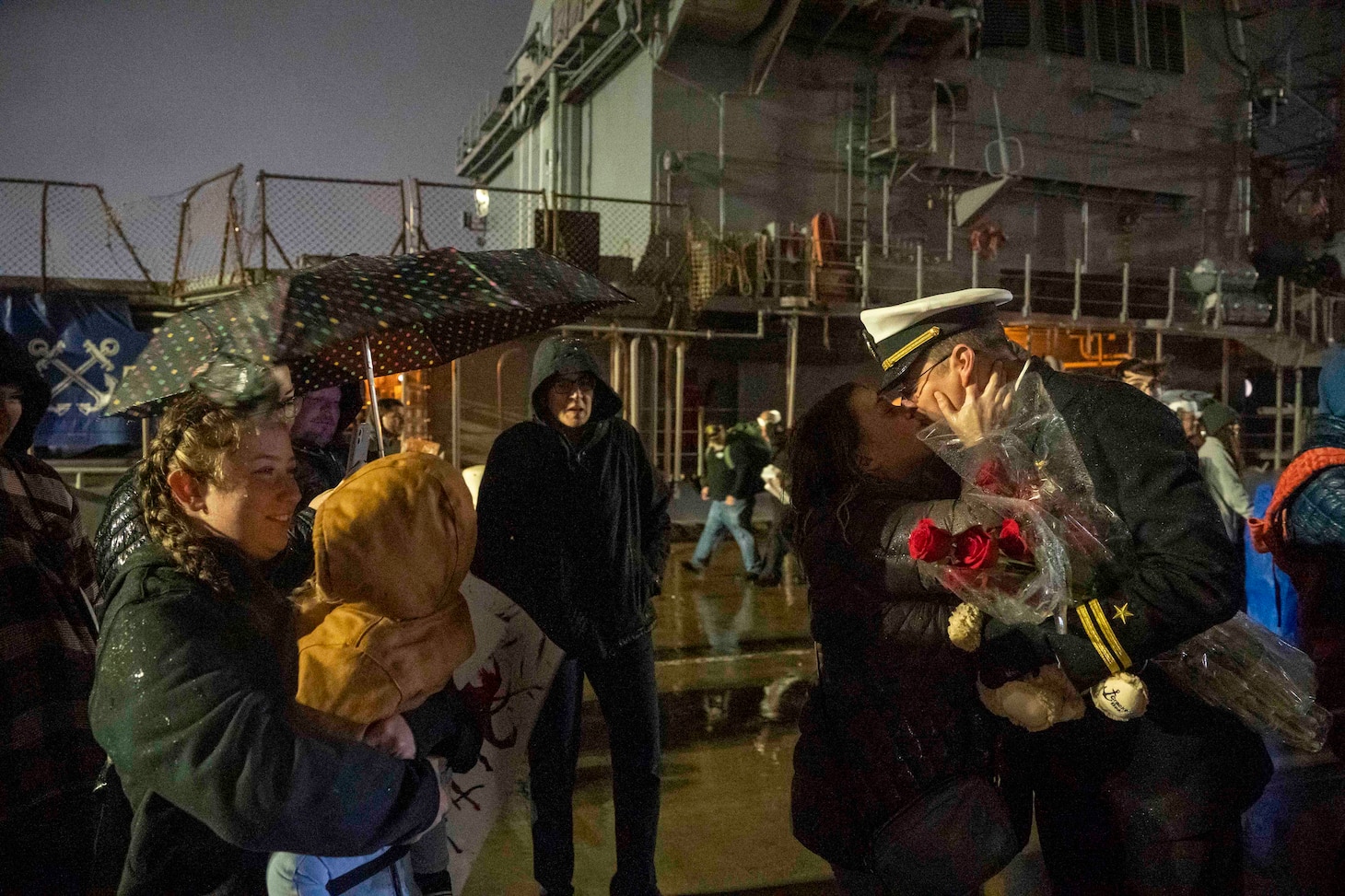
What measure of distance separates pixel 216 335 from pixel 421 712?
36.5 inches

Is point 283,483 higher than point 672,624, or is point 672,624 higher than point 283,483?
point 283,483

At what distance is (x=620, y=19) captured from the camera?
16500mm

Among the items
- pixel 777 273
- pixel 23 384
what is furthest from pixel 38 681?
pixel 777 273

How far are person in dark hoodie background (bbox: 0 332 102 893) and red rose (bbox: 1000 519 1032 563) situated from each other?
218 cm

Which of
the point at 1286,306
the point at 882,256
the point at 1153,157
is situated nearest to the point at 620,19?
the point at 882,256

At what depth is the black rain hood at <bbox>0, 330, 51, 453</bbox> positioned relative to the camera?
2.31 meters

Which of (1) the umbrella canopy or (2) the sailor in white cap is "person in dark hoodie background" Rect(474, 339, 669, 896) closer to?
(1) the umbrella canopy

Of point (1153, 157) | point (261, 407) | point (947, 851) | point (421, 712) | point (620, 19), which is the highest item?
point (620, 19)

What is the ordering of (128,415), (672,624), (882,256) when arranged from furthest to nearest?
(882,256) < (672,624) < (128,415)

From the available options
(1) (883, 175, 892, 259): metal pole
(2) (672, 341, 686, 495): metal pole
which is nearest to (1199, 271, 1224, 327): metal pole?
(1) (883, 175, 892, 259): metal pole

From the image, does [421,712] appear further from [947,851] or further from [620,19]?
[620,19]

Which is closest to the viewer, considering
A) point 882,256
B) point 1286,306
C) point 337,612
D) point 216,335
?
point 337,612

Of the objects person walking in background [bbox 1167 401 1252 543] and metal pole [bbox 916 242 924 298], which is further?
metal pole [bbox 916 242 924 298]

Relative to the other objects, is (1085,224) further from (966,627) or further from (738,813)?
(966,627)
